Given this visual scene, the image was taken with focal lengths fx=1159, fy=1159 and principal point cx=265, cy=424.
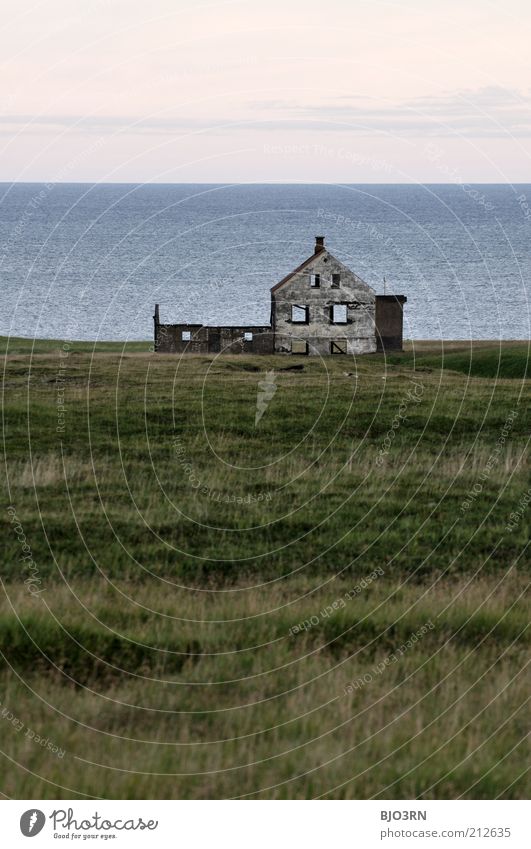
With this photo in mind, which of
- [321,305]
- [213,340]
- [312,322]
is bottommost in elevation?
[213,340]

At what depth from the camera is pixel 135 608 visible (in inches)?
489

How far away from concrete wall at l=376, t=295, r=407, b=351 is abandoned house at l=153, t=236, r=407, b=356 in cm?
331

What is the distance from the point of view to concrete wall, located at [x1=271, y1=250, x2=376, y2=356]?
65000 millimetres

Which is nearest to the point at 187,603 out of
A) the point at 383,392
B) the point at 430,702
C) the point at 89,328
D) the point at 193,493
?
the point at 430,702

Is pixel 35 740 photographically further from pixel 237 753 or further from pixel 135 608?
pixel 135 608

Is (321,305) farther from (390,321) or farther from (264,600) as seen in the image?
(264,600)

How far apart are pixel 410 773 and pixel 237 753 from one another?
1.28m

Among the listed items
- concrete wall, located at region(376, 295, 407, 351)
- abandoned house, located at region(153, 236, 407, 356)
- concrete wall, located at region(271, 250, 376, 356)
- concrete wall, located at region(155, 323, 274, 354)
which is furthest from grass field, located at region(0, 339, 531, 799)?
concrete wall, located at region(376, 295, 407, 351)

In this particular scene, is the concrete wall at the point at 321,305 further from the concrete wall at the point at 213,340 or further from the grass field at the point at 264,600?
the grass field at the point at 264,600

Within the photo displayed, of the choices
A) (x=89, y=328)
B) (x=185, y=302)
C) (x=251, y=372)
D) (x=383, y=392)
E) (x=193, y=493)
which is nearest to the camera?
(x=193, y=493)

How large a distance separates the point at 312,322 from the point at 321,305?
109 cm

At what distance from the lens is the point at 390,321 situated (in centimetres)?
7244

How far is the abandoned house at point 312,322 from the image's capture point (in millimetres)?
65000

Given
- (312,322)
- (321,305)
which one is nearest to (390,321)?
(321,305)
